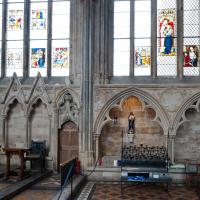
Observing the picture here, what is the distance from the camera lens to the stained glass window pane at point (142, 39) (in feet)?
39.2

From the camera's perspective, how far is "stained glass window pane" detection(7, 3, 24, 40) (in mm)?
12836

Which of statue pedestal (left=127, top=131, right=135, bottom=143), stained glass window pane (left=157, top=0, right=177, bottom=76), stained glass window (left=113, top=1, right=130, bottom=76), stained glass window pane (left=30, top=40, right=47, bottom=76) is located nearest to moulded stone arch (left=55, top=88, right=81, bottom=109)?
stained glass window pane (left=30, top=40, right=47, bottom=76)

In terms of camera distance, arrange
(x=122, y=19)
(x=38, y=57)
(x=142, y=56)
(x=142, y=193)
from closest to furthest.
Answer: (x=142, y=193) → (x=142, y=56) → (x=122, y=19) → (x=38, y=57)

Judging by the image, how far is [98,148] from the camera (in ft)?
37.8

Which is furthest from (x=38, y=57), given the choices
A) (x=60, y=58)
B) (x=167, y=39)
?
(x=167, y=39)

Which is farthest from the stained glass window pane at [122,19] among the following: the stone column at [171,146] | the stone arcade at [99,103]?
the stone column at [171,146]

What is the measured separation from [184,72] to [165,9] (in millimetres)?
2477

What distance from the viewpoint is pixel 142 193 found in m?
9.20

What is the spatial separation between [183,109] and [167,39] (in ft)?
8.93

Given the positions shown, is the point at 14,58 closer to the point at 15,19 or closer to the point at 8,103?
the point at 15,19

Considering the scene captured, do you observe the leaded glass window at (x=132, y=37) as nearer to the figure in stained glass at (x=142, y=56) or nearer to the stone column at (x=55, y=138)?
the figure in stained glass at (x=142, y=56)

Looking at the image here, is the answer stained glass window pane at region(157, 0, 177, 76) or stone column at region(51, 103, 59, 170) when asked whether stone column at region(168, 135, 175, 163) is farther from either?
stone column at region(51, 103, 59, 170)

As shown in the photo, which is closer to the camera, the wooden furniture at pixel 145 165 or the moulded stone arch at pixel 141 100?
the wooden furniture at pixel 145 165

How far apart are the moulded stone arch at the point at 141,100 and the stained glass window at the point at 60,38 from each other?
223 centimetres
